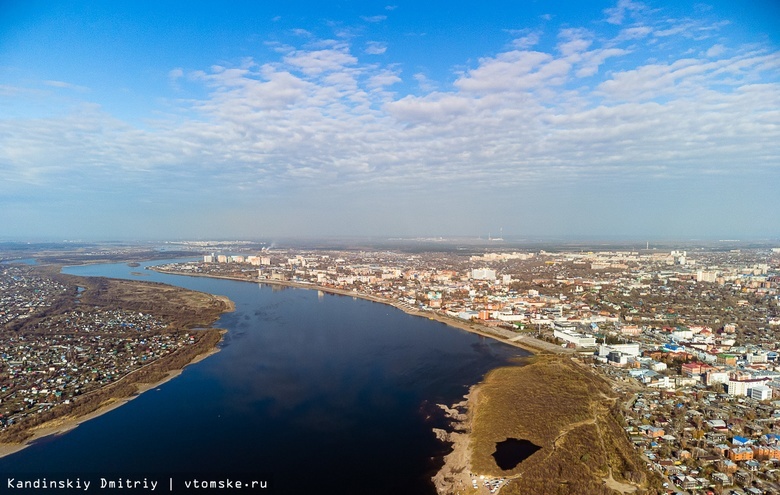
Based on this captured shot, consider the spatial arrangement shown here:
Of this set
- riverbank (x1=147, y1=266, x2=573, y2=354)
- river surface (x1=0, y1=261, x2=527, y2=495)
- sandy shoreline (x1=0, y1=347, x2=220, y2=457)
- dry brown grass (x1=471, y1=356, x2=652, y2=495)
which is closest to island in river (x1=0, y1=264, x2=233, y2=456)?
sandy shoreline (x1=0, y1=347, x2=220, y2=457)

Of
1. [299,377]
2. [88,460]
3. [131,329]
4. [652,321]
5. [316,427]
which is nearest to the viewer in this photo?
[88,460]

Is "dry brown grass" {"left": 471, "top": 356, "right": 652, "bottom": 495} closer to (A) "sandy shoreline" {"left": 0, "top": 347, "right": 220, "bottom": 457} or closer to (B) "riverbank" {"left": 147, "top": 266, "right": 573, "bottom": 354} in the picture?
(B) "riverbank" {"left": 147, "top": 266, "right": 573, "bottom": 354}

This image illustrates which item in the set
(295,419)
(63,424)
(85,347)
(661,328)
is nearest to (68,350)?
(85,347)

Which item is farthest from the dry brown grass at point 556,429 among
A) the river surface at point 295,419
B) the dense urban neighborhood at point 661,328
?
the river surface at point 295,419

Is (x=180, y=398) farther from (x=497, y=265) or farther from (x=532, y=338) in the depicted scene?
(x=497, y=265)

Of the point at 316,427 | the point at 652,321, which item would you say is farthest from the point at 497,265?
the point at 316,427

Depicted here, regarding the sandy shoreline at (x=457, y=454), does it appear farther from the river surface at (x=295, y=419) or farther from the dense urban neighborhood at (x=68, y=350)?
the dense urban neighborhood at (x=68, y=350)
